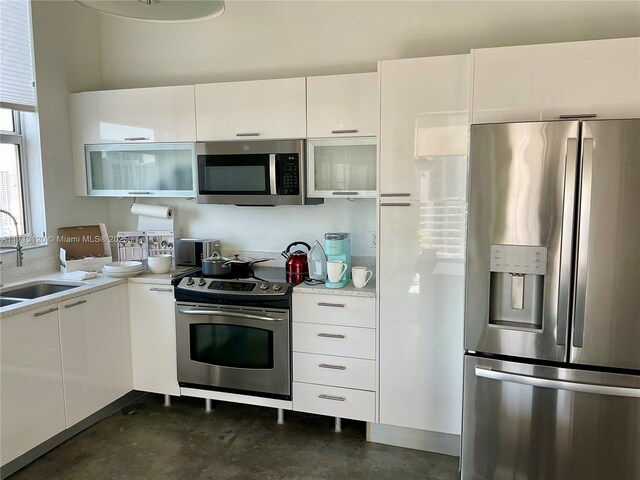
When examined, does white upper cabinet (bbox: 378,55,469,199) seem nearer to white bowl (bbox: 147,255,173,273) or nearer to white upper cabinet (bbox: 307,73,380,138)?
white upper cabinet (bbox: 307,73,380,138)

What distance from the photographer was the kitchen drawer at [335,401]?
9.04 ft

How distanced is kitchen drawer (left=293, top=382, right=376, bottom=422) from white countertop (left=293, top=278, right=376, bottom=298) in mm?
562

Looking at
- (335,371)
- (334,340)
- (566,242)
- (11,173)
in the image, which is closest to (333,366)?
(335,371)

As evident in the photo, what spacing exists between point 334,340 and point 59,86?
253cm

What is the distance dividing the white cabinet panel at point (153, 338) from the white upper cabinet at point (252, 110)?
1.06m

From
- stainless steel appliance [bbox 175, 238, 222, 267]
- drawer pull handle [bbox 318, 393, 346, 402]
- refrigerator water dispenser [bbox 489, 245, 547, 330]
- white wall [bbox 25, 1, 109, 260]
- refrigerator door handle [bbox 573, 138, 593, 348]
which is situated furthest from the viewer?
stainless steel appliance [bbox 175, 238, 222, 267]

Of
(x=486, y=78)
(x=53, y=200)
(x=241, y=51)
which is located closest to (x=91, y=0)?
(x=486, y=78)

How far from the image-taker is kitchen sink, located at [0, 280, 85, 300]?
9.47ft

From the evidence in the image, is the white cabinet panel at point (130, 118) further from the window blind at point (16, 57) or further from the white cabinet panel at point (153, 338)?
the white cabinet panel at point (153, 338)

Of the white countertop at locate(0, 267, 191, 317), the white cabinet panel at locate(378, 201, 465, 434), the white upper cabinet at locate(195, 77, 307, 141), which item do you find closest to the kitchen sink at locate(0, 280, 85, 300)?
the white countertop at locate(0, 267, 191, 317)

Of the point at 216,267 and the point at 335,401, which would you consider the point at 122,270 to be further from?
the point at 335,401

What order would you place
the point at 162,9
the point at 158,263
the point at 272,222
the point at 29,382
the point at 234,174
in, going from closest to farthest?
the point at 162,9 < the point at 29,382 < the point at 234,174 < the point at 158,263 < the point at 272,222

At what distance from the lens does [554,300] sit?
204 cm

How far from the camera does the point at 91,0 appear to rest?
4.77 feet
